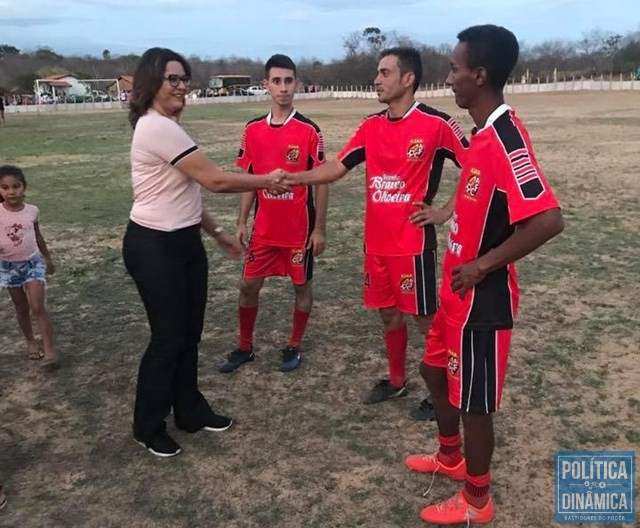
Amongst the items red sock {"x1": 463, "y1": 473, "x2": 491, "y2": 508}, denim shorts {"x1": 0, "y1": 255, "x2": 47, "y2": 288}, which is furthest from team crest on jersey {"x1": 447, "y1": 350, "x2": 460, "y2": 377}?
denim shorts {"x1": 0, "y1": 255, "x2": 47, "y2": 288}

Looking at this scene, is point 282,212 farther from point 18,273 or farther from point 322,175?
point 18,273

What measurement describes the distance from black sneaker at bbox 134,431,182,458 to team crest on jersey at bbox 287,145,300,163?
6.75ft

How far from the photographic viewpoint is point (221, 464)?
3578 mm

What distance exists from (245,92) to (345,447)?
8793 cm

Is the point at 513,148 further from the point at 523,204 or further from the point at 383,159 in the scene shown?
the point at 383,159

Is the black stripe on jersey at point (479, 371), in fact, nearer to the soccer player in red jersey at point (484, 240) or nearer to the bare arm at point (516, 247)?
the soccer player in red jersey at point (484, 240)

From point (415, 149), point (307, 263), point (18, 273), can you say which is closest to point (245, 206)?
point (307, 263)

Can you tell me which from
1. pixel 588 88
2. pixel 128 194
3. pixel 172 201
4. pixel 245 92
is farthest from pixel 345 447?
pixel 245 92

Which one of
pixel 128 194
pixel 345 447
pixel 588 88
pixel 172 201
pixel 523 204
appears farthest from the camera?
pixel 588 88

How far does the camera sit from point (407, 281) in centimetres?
403

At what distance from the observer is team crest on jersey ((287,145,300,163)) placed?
4.59 m

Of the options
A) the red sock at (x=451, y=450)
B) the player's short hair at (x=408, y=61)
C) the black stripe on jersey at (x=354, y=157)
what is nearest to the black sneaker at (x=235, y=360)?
the black stripe on jersey at (x=354, y=157)

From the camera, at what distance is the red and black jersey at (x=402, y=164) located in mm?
3875

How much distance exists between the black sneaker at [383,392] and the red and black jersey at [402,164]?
917mm
